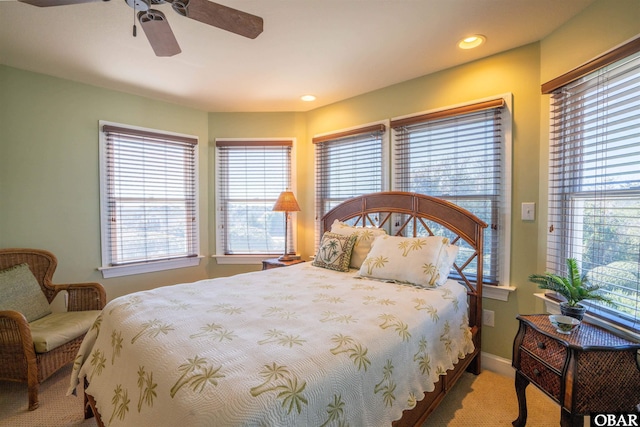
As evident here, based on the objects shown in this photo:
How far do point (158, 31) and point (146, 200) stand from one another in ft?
7.49

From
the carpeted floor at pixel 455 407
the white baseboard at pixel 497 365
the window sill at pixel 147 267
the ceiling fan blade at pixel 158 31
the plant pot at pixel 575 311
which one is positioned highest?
the ceiling fan blade at pixel 158 31

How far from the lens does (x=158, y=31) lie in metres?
1.61

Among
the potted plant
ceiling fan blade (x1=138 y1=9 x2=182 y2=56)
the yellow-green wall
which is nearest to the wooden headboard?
the yellow-green wall

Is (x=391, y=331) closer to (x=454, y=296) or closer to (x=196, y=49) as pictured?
(x=454, y=296)

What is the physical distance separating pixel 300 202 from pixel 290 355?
287 centimetres

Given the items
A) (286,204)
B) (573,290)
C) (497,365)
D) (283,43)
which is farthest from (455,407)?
(283,43)

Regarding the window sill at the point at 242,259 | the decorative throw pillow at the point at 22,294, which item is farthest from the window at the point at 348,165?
the decorative throw pillow at the point at 22,294

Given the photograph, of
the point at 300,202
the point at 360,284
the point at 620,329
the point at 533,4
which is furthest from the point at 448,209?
the point at 300,202

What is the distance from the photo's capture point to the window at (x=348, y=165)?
3.16m

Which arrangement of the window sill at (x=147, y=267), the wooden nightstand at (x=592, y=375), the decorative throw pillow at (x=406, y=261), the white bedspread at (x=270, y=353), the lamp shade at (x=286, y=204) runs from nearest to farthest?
1. the white bedspread at (x=270, y=353)
2. the wooden nightstand at (x=592, y=375)
3. the decorative throw pillow at (x=406, y=261)
4. the window sill at (x=147, y=267)
5. the lamp shade at (x=286, y=204)

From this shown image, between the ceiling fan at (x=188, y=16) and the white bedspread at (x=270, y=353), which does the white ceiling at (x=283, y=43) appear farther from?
the white bedspread at (x=270, y=353)

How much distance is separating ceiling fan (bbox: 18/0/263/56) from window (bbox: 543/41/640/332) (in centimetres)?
203

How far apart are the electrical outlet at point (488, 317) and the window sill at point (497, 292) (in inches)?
5.1

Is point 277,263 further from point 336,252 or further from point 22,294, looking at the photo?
point 22,294
